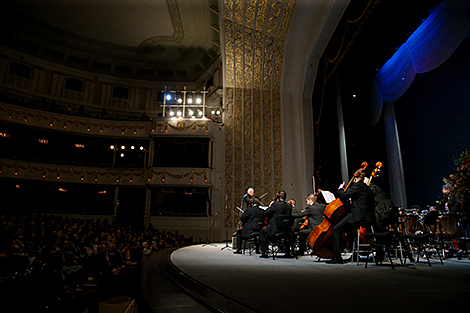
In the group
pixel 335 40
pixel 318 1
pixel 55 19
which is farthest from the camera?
pixel 55 19

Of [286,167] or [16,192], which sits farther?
[16,192]

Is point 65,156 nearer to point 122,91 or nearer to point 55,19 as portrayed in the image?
point 122,91

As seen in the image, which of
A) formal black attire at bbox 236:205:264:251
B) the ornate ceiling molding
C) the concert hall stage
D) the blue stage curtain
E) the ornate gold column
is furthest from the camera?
the ornate ceiling molding

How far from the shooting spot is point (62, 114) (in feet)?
54.4

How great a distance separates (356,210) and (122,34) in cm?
1856

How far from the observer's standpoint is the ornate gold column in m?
13.3

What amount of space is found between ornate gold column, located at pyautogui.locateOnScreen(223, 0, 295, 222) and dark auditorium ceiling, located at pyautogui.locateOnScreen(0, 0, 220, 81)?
2.85 m

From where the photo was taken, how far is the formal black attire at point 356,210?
4.44 m

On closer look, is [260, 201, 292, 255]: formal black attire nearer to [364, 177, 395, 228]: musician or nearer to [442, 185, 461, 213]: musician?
[364, 177, 395, 228]: musician

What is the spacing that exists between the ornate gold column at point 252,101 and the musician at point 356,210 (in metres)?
8.56

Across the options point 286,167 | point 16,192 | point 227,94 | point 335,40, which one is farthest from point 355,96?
point 16,192

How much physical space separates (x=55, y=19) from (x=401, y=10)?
59.9 feet

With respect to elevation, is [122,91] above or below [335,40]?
above

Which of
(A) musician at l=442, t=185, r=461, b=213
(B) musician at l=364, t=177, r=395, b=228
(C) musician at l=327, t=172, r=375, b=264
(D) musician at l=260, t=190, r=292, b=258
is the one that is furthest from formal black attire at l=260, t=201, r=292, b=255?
(A) musician at l=442, t=185, r=461, b=213
